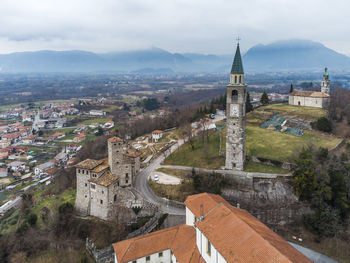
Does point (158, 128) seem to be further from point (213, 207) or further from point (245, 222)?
point (245, 222)

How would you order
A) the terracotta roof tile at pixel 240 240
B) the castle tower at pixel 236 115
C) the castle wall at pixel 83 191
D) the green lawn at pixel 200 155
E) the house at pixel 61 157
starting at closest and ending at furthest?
1. the terracotta roof tile at pixel 240 240
2. the castle tower at pixel 236 115
3. the castle wall at pixel 83 191
4. the green lawn at pixel 200 155
5. the house at pixel 61 157

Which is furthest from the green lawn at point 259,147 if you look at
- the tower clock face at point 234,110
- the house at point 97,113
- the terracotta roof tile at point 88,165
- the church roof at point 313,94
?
the house at point 97,113

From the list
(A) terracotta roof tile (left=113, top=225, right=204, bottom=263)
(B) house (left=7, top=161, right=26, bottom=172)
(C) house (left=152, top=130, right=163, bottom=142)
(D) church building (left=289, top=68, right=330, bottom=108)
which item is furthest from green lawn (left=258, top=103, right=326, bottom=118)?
(B) house (left=7, top=161, right=26, bottom=172)

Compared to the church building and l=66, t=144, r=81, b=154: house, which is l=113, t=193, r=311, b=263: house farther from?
l=66, t=144, r=81, b=154: house

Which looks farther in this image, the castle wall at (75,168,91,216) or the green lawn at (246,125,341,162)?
the green lawn at (246,125,341,162)

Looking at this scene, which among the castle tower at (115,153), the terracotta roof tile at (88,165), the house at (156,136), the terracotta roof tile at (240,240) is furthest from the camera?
the house at (156,136)

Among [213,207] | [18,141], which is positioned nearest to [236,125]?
[213,207]

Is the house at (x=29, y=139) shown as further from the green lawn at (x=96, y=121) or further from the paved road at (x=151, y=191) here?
the paved road at (x=151, y=191)

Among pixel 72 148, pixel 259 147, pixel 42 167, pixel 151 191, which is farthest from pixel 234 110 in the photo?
pixel 72 148
